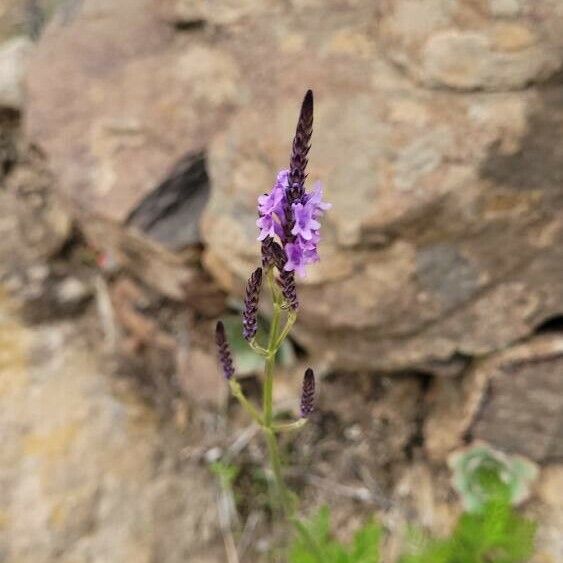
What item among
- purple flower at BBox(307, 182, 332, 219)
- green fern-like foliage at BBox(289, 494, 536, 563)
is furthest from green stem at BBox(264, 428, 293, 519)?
purple flower at BBox(307, 182, 332, 219)

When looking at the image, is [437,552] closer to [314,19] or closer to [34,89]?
[314,19]

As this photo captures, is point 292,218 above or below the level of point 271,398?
above

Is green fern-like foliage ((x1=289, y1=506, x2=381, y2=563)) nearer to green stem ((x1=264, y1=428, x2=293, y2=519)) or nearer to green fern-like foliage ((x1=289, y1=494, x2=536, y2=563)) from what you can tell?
green fern-like foliage ((x1=289, y1=494, x2=536, y2=563))

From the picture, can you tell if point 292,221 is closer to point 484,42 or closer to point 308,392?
point 308,392

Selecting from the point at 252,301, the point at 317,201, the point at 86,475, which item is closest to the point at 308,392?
the point at 252,301

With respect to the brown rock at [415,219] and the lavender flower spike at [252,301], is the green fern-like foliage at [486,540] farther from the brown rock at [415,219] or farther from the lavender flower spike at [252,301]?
the lavender flower spike at [252,301]

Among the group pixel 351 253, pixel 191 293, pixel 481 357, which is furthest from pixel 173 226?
pixel 481 357
